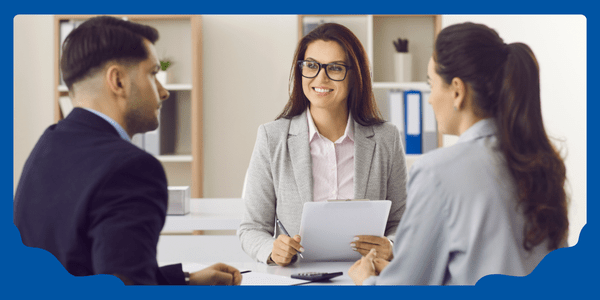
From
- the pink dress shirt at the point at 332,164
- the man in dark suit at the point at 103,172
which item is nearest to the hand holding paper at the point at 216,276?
the man in dark suit at the point at 103,172

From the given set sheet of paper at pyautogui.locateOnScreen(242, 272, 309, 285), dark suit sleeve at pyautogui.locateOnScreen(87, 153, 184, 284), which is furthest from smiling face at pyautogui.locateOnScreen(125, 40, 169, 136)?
sheet of paper at pyautogui.locateOnScreen(242, 272, 309, 285)

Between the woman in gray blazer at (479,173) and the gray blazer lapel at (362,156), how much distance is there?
0.45 meters

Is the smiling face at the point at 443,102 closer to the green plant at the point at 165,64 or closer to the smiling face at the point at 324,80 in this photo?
the smiling face at the point at 324,80

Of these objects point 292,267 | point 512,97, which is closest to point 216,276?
point 292,267

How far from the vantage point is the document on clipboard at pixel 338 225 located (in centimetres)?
132

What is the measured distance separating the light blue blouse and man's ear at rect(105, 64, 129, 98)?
0.64 m

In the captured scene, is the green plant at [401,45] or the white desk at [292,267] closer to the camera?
the white desk at [292,267]

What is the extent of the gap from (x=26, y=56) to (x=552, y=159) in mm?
1333

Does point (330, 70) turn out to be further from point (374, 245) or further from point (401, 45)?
point (374, 245)

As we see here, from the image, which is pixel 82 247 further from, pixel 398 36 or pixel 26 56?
pixel 398 36

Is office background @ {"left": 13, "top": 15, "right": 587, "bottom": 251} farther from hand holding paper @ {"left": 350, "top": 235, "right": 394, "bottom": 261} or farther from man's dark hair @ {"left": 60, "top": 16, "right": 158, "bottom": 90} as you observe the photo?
hand holding paper @ {"left": 350, "top": 235, "right": 394, "bottom": 261}

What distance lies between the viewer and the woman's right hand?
137cm

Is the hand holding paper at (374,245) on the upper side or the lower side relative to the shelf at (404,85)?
lower

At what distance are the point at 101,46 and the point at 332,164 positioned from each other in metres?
0.75
